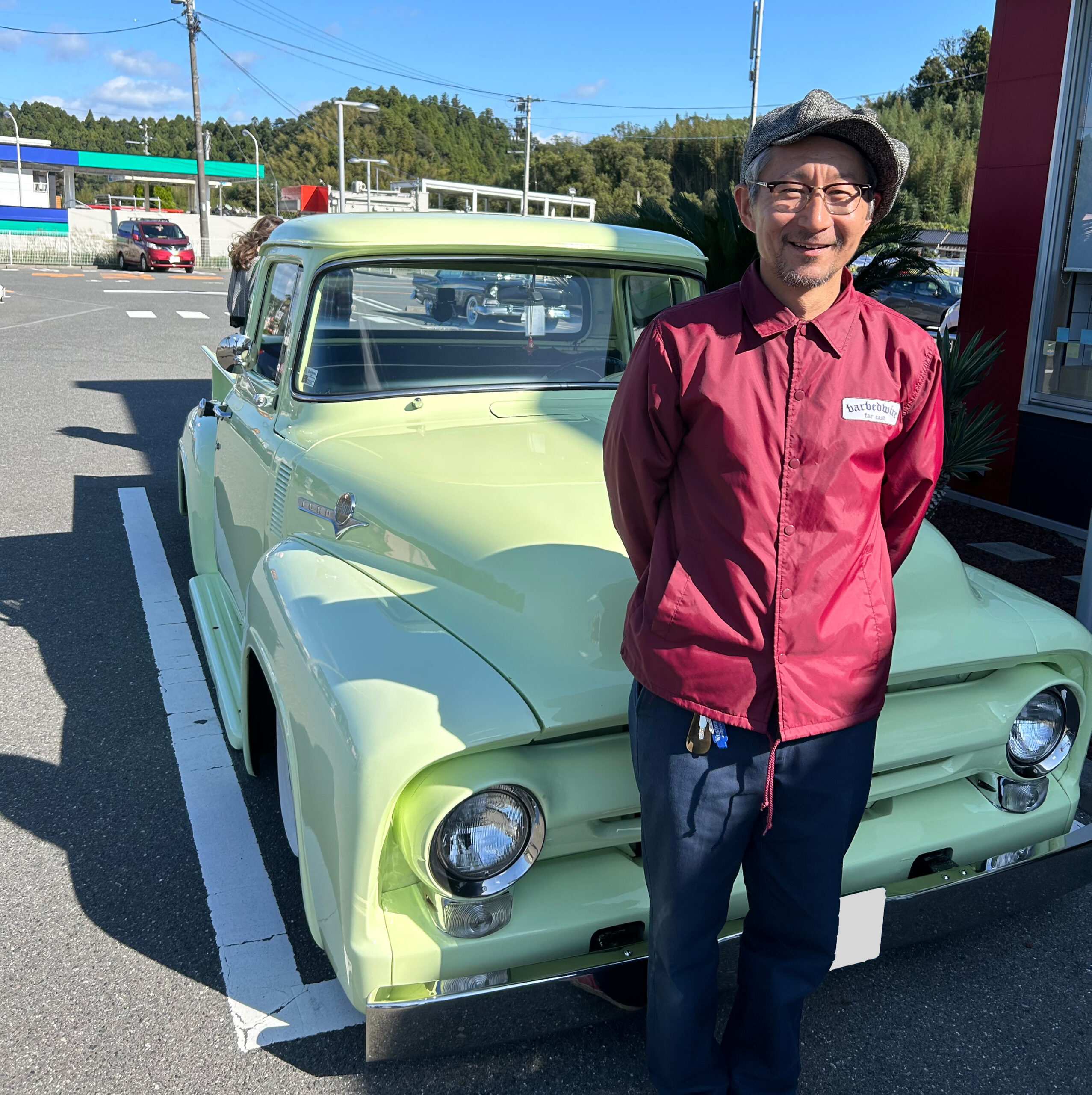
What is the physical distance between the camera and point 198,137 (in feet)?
124

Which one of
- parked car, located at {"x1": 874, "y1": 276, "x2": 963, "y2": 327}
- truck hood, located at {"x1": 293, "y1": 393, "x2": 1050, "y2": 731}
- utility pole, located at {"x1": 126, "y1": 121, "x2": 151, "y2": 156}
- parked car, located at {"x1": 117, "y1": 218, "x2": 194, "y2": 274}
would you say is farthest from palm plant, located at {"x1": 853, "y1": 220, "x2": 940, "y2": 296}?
utility pole, located at {"x1": 126, "y1": 121, "x2": 151, "y2": 156}

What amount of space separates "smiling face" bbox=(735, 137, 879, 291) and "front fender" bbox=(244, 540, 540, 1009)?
3.01ft

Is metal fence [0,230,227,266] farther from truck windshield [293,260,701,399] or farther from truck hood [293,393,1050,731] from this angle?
truck hood [293,393,1050,731]

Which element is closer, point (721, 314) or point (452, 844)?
point (721, 314)

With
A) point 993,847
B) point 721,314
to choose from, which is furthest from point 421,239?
point 993,847

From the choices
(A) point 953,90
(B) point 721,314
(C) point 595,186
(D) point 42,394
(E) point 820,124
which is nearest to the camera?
(E) point 820,124

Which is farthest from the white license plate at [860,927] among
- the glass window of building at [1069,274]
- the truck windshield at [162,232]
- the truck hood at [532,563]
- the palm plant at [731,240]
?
the truck windshield at [162,232]

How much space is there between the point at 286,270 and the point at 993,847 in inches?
110

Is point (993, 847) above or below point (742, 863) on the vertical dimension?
below

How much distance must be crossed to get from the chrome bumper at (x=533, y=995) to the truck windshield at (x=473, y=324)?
1879 millimetres

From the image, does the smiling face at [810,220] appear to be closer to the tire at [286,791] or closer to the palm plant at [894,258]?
the tire at [286,791]

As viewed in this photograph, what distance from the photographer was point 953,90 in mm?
64312

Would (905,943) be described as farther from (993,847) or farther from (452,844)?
(452,844)

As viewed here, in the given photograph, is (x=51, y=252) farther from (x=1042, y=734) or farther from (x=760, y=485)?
(x=760, y=485)
